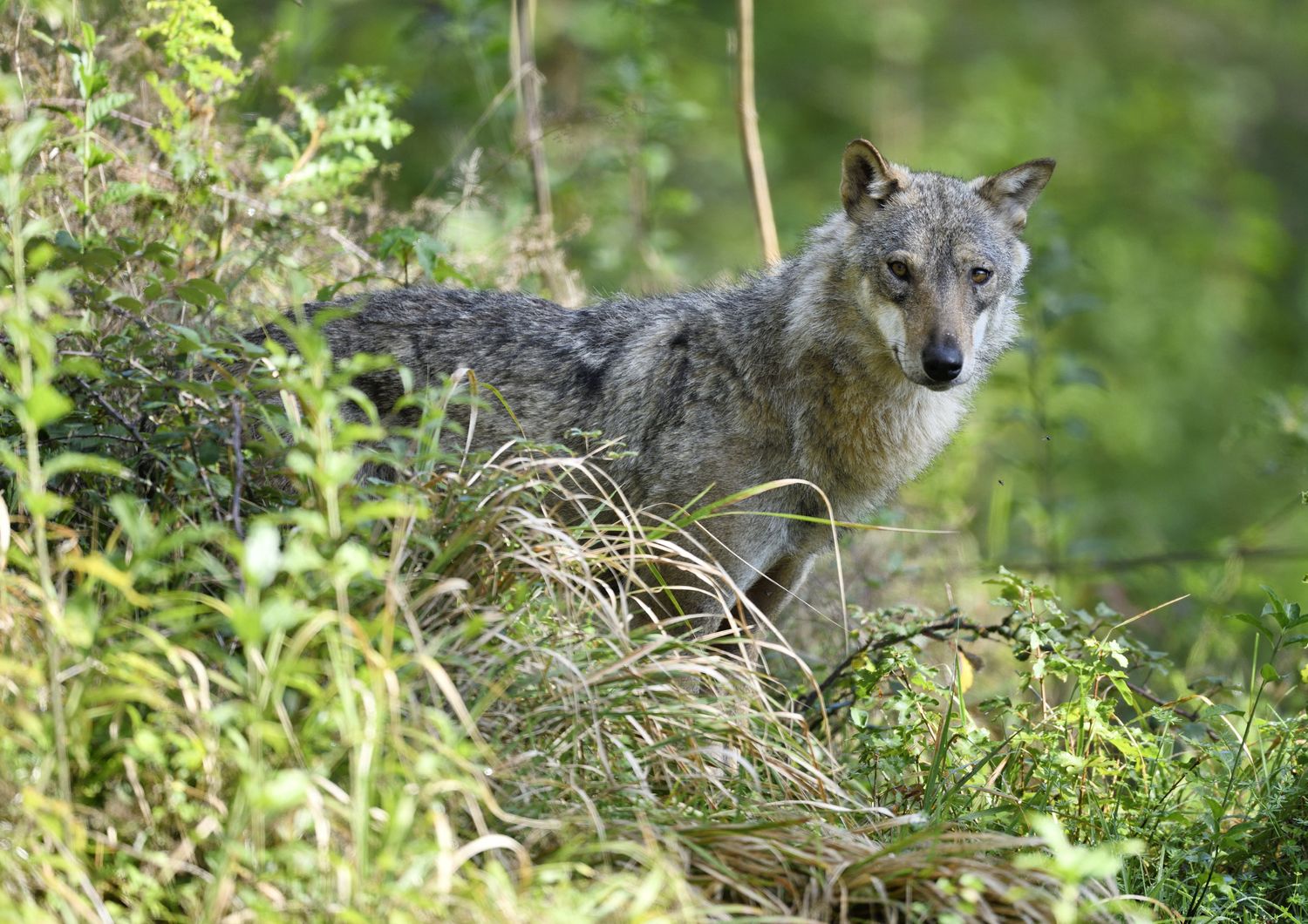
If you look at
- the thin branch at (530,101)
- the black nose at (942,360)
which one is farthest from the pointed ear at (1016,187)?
the thin branch at (530,101)

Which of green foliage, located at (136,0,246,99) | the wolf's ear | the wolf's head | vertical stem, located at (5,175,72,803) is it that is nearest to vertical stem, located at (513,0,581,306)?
green foliage, located at (136,0,246,99)

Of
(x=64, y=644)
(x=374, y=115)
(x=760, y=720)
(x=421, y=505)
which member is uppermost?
(x=374, y=115)

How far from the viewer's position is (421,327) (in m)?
5.31

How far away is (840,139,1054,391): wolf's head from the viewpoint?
15.8 feet

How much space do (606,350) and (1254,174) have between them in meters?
14.9

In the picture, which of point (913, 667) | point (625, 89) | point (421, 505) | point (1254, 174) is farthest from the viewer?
point (1254, 174)

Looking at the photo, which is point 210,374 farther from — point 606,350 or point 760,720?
point 760,720

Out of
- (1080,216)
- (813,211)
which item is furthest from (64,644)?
(1080,216)

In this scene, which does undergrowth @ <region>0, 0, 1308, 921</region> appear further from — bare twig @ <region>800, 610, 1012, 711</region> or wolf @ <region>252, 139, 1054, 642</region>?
wolf @ <region>252, 139, 1054, 642</region>

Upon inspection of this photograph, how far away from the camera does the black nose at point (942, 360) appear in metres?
4.71

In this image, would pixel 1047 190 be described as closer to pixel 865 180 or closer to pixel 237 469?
pixel 865 180

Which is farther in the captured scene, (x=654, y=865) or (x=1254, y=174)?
(x=1254, y=174)

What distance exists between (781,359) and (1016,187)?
1.36 m

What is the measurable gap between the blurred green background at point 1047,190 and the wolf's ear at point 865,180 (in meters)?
1.93
